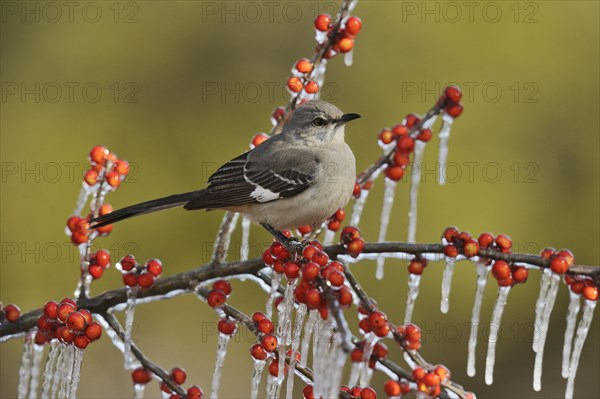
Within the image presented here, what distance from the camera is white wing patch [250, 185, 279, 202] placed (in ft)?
11.7

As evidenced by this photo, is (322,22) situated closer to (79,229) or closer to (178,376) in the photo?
(79,229)

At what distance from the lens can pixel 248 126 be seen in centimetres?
530

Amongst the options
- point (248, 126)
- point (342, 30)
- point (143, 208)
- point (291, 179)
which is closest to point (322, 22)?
point (342, 30)

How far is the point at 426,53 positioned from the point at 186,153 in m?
1.70

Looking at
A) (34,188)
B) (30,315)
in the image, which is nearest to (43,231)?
(34,188)

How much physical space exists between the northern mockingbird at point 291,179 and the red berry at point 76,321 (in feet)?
3.19

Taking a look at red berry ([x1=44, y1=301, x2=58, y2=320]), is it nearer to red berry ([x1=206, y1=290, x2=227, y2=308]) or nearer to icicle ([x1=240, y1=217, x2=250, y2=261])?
red berry ([x1=206, y1=290, x2=227, y2=308])

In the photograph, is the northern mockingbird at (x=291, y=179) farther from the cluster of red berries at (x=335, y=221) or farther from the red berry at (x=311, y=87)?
the red berry at (x=311, y=87)

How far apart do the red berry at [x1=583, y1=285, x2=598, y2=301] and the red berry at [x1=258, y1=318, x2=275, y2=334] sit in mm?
935

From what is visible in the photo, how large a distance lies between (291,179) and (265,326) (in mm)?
1304

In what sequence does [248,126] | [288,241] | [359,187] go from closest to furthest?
[359,187], [288,241], [248,126]

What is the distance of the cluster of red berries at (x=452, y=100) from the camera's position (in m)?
2.83

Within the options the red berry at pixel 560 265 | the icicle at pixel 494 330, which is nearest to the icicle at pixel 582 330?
the red berry at pixel 560 265

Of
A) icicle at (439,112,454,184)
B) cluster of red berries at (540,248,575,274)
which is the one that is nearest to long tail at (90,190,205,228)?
icicle at (439,112,454,184)
